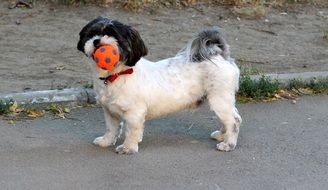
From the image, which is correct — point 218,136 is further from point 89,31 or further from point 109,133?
point 89,31

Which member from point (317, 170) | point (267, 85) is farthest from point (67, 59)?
point (317, 170)

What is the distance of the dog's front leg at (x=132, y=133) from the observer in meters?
5.68

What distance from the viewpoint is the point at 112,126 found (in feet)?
19.5

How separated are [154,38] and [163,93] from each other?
3.73m

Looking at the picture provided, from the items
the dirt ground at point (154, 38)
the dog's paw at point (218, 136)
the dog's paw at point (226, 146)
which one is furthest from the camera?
the dirt ground at point (154, 38)

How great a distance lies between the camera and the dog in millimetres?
5660

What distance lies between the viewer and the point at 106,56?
5.23 meters

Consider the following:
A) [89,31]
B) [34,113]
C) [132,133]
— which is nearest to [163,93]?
[132,133]

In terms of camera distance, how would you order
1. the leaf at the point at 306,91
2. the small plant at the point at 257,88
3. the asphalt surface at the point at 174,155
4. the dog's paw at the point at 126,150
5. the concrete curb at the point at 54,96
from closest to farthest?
1. the asphalt surface at the point at 174,155
2. the dog's paw at the point at 126,150
3. the concrete curb at the point at 54,96
4. the small plant at the point at 257,88
5. the leaf at the point at 306,91

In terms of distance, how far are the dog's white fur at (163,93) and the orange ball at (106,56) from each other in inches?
9.1

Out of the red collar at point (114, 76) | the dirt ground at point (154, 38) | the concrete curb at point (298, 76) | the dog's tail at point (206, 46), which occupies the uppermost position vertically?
the dog's tail at point (206, 46)

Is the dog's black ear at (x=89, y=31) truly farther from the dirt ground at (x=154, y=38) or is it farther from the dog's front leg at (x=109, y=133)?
the dirt ground at (x=154, y=38)

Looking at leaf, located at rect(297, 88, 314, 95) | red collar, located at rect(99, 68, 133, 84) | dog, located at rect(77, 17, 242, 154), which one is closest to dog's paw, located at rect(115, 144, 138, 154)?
dog, located at rect(77, 17, 242, 154)

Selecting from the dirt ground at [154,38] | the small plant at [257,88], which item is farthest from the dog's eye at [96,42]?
the small plant at [257,88]
